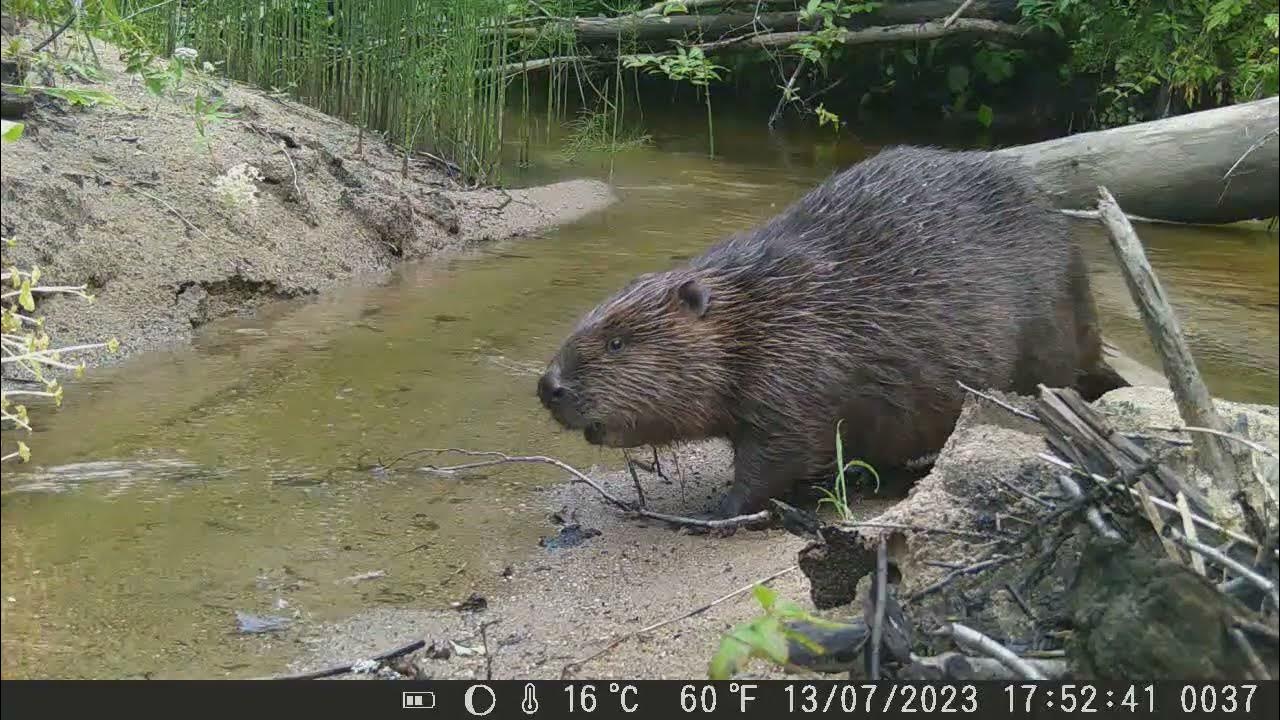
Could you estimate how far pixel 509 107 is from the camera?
10484 mm

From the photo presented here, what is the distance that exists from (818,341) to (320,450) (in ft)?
5.97

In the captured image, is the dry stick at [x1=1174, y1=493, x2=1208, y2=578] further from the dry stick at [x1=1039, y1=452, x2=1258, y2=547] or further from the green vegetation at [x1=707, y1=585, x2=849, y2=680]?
the green vegetation at [x1=707, y1=585, x2=849, y2=680]

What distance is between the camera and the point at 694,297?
4.36m

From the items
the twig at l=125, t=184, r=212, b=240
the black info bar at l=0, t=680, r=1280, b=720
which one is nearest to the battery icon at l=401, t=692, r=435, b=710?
the black info bar at l=0, t=680, r=1280, b=720

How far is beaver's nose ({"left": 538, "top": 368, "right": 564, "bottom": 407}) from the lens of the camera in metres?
4.23

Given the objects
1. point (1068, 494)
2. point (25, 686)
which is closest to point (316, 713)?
point (25, 686)

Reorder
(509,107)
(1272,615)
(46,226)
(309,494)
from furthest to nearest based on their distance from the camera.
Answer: (509,107) < (46,226) < (309,494) < (1272,615)

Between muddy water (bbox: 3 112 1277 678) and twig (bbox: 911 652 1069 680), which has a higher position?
twig (bbox: 911 652 1069 680)

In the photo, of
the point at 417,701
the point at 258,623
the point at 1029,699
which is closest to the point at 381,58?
the point at 258,623

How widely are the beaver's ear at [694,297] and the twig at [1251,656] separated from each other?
2.31 metres

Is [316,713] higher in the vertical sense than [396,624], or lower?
higher

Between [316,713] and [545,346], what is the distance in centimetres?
317

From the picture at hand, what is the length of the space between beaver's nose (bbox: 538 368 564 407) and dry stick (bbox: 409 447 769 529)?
25 centimetres

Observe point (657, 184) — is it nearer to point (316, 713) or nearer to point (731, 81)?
point (731, 81)
